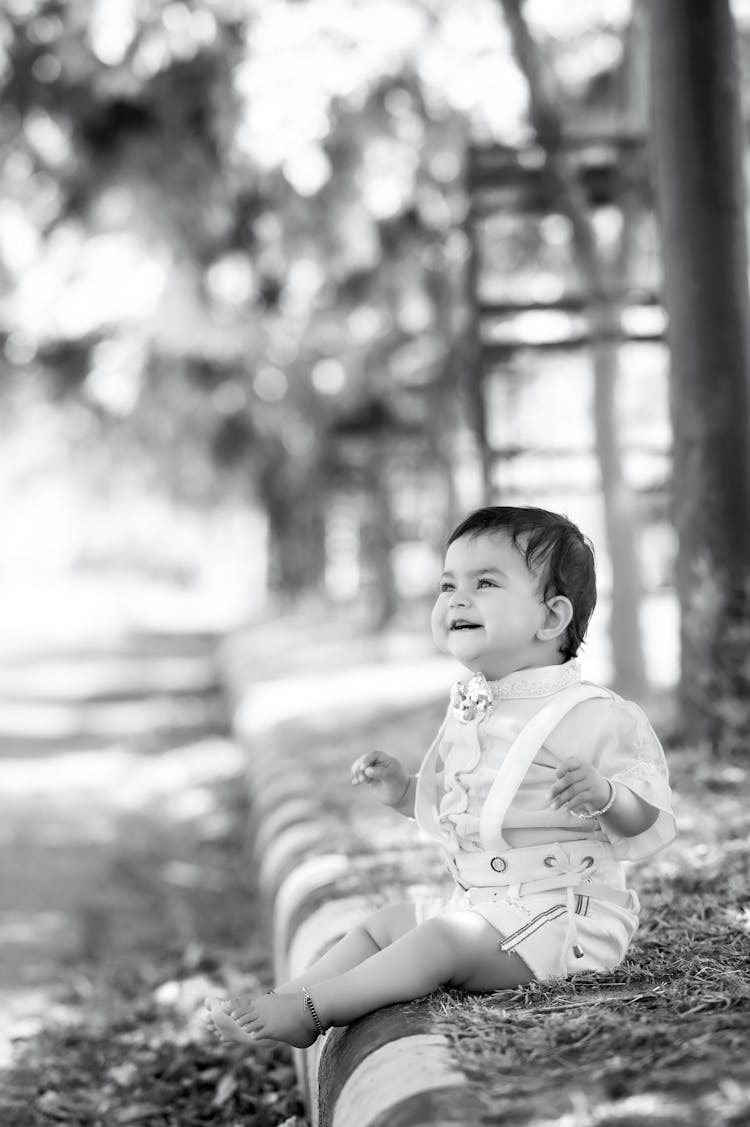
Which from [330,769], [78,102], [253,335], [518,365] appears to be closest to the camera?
[330,769]

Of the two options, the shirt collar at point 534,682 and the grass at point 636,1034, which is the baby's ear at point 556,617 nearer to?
the shirt collar at point 534,682

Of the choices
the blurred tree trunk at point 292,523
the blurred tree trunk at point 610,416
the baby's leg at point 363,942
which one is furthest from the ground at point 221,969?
the blurred tree trunk at point 292,523

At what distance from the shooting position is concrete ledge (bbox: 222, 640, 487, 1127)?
2.38 m

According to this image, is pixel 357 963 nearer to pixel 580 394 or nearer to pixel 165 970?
pixel 165 970

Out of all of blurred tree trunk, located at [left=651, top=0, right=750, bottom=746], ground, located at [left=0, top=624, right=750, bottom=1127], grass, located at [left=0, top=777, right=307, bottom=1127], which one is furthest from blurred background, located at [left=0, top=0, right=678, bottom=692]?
grass, located at [left=0, top=777, right=307, bottom=1127]

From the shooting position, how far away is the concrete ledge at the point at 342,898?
2.38 m

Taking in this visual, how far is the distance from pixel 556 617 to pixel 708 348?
326 centimetres

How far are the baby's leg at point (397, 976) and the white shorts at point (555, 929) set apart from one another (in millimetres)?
38

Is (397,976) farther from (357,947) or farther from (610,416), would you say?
(610,416)

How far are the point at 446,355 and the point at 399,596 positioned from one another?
153 inches

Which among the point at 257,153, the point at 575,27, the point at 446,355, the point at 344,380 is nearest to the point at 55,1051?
the point at 257,153

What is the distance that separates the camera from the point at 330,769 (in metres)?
7.32

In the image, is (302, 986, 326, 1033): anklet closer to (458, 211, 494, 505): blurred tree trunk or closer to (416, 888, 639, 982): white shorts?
(416, 888, 639, 982): white shorts

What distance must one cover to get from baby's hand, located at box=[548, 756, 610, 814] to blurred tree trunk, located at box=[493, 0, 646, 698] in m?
5.79
